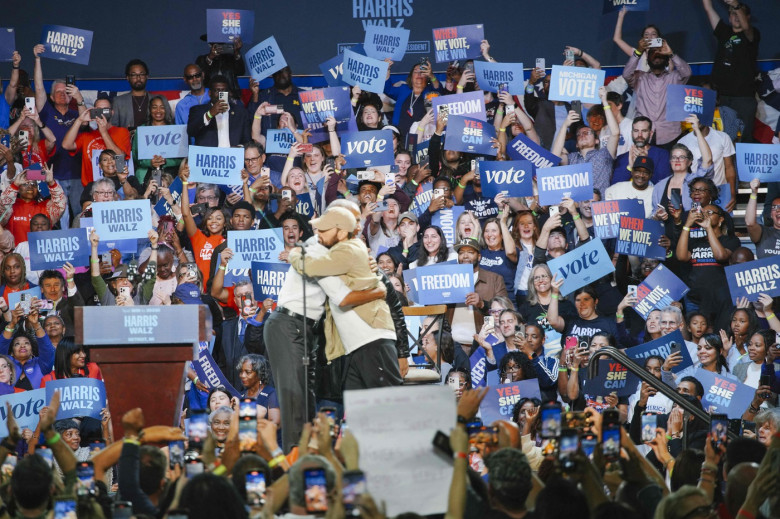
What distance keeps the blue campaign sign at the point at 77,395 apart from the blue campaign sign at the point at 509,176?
11.4 ft

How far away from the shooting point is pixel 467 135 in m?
9.96

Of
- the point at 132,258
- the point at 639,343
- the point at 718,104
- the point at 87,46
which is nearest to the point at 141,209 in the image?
the point at 132,258

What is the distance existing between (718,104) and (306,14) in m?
4.55

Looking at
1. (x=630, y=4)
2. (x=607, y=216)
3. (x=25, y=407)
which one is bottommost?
(x=25, y=407)

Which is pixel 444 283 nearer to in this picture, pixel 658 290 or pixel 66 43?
pixel 658 290

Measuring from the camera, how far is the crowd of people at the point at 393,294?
421 cm

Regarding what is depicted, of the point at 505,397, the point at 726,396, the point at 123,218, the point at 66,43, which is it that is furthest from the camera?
the point at 66,43

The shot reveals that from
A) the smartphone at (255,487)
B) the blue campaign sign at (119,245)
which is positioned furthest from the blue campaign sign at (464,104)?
the smartphone at (255,487)

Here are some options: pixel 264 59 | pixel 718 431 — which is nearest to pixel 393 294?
pixel 718 431

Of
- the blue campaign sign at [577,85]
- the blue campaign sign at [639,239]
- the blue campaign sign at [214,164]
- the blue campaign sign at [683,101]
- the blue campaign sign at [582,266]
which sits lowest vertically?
the blue campaign sign at [582,266]

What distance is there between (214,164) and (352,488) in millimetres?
6384

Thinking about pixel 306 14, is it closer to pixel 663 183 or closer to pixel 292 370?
pixel 663 183

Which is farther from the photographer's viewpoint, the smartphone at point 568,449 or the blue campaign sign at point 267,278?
the blue campaign sign at point 267,278

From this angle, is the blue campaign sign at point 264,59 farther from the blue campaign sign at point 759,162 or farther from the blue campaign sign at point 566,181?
the blue campaign sign at point 759,162
